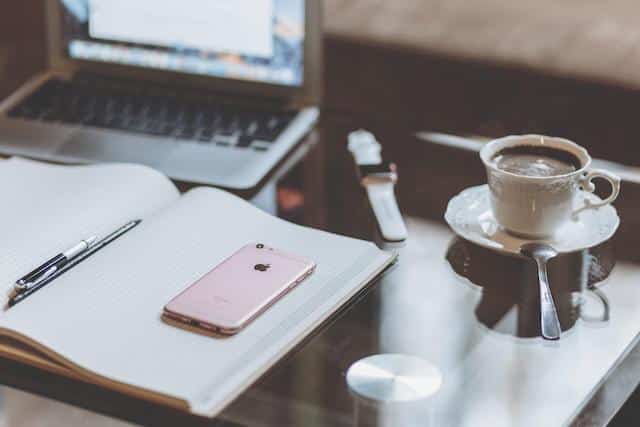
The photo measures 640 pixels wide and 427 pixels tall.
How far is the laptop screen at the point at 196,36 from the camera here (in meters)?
1.19

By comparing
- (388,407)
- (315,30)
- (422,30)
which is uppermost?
(315,30)

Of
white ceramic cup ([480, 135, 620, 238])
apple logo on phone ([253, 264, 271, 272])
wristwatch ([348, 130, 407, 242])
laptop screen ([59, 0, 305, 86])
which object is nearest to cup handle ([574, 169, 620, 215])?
white ceramic cup ([480, 135, 620, 238])

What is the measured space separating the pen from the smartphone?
0.42ft

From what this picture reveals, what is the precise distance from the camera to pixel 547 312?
834mm

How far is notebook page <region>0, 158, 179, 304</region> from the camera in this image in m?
0.91

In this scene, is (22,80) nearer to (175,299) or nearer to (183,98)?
(183,98)

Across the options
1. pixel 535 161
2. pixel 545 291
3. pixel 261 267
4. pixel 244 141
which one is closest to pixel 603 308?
pixel 545 291

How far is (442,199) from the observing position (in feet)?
3.42

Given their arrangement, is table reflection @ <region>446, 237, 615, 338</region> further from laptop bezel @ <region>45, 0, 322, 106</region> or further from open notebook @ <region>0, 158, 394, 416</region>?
laptop bezel @ <region>45, 0, 322, 106</region>

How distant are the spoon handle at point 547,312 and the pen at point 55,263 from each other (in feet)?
1.32

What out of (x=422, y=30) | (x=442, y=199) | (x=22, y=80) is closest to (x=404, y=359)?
(x=442, y=199)

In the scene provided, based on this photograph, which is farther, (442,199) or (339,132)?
(339,132)

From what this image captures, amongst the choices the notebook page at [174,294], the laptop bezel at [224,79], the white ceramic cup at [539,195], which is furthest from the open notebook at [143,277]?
the laptop bezel at [224,79]

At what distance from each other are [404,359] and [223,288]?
0.16 m
